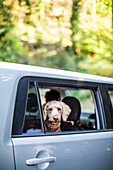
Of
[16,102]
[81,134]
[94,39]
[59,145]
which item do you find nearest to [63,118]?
[81,134]

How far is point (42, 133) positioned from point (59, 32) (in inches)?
341

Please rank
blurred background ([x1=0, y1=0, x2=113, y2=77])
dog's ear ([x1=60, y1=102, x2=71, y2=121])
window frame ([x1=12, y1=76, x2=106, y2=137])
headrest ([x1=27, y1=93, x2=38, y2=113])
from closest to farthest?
window frame ([x1=12, y1=76, x2=106, y2=137]) < headrest ([x1=27, y1=93, x2=38, y2=113]) < dog's ear ([x1=60, y1=102, x2=71, y2=121]) < blurred background ([x1=0, y1=0, x2=113, y2=77])

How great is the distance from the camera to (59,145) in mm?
2203

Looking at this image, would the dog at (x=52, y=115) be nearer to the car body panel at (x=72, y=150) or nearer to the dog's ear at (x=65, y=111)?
the dog's ear at (x=65, y=111)

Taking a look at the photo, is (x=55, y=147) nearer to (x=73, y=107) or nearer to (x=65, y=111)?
(x=65, y=111)

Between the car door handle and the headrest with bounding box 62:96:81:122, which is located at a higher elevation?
the headrest with bounding box 62:96:81:122

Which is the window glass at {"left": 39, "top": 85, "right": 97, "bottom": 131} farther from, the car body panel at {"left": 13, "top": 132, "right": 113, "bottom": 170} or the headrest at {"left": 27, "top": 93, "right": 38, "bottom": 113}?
the car body panel at {"left": 13, "top": 132, "right": 113, "bottom": 170}

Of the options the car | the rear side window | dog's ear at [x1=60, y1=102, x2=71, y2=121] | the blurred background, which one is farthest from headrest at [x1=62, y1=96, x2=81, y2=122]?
the blurred background

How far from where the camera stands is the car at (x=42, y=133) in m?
1.98

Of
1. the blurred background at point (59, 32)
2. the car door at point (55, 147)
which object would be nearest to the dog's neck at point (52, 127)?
the car door at point (55, 147)

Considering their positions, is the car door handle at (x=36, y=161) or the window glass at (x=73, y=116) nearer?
the car door handle at (x=36, y=161)

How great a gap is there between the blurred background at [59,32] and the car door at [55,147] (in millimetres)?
3249

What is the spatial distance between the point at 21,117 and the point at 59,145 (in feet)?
1.36

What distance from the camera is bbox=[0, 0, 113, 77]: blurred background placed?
256 inches
